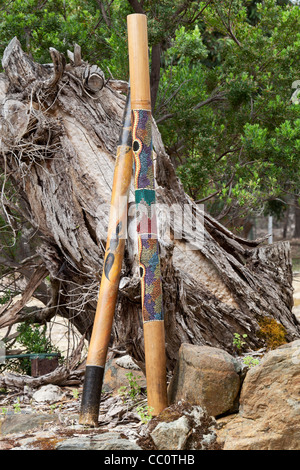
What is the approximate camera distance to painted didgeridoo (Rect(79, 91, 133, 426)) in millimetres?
3369

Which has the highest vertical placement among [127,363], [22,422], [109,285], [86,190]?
[86,190]

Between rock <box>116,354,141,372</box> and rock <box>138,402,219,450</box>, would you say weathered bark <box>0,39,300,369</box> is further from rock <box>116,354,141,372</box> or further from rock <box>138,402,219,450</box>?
rock <box>138,402,219,450</box>

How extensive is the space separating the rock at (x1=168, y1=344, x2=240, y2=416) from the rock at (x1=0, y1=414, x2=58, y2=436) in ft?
3.21

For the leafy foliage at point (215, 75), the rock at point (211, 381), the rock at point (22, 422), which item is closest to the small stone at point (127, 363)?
the rock at point (22, 422)

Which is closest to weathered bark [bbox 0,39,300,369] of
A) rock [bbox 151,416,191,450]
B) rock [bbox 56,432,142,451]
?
rock [bbox 151,416,191,450]

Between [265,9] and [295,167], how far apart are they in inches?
80.0

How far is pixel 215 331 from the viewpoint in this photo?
4312 millimetres

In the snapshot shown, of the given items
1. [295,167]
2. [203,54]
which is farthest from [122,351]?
[203,54]

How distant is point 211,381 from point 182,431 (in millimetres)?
348

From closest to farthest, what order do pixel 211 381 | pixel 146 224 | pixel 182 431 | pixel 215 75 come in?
pixel 182 431 < pixel 211 381 < pixel 146 224 < pixel 215 75

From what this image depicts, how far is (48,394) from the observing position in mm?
4441

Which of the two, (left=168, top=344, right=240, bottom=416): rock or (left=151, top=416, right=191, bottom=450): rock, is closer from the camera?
(left=151, top=416, right=191, bottom=450): rock

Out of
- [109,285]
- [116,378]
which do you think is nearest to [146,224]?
[109,285]

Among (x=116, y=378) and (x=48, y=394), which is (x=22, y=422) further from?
(x=116, y=378)
